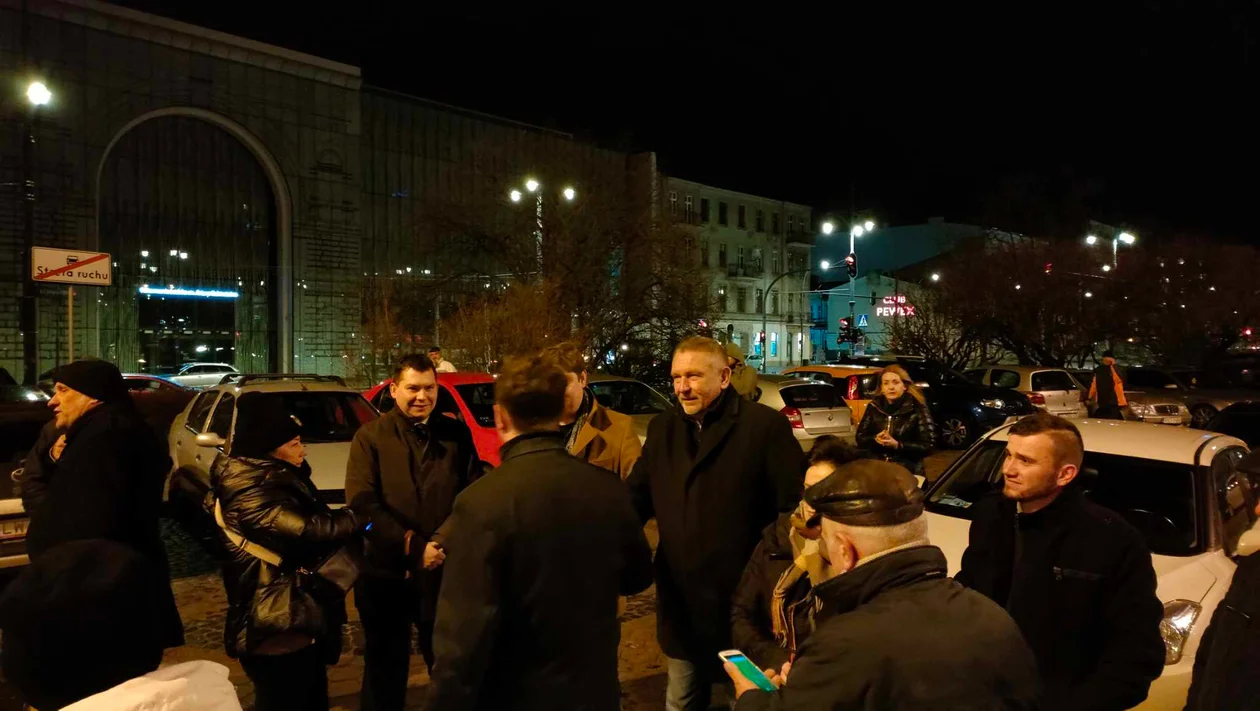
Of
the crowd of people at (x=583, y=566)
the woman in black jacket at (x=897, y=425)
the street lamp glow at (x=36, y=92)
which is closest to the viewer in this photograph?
the crowd of people at (x=583, y=566)

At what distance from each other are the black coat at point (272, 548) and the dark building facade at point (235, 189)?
19.2 m

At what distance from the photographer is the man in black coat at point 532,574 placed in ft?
7.08

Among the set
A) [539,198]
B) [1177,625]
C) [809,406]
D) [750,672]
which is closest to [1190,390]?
[809,406]

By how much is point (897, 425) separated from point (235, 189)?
33002mm

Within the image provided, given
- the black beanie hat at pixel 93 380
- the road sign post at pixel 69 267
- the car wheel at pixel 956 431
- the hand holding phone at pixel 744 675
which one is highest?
the road sign post at pixel 69 267

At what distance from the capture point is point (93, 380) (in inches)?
161

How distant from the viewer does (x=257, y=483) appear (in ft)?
10.4

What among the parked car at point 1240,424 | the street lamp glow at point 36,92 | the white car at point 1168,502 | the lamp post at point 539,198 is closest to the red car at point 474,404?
the white car at point 1168,502

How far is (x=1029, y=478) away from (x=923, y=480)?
2770 millimetres

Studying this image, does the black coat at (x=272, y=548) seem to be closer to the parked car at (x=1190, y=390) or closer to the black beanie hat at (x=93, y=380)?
the black beanie hat at (x=93, y=380)

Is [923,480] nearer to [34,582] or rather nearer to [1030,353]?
[34,582]

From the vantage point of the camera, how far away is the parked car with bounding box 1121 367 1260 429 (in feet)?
61.7

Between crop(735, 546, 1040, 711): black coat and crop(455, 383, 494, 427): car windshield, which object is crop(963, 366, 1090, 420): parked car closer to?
crop(455, 383, 494, 427): car windshield

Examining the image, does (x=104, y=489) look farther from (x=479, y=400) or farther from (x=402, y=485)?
(x=479, y=400)
